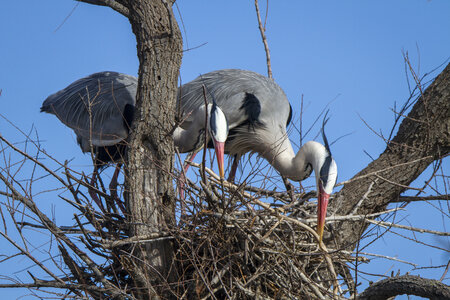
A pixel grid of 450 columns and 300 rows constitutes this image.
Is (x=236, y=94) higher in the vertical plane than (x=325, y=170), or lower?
higher

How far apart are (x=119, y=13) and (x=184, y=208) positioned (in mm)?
1297

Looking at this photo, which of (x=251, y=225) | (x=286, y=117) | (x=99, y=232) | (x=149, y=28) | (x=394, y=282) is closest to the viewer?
(x=394, y=282)

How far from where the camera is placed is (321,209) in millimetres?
3559

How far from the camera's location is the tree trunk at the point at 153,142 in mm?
3219

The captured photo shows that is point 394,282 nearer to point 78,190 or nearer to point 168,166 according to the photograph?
point 168,166

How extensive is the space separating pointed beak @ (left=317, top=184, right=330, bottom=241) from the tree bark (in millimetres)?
94

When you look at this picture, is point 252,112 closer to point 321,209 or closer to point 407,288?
point 321,209

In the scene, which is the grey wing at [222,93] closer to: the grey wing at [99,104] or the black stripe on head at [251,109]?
the black stripe on head at [251,109]

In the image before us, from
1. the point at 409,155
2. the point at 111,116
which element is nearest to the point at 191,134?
the point at 111,116

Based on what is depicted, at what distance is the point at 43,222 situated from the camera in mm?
3051

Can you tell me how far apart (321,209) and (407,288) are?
1.03 m

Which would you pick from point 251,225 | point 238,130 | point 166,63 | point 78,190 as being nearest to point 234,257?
point 251,225

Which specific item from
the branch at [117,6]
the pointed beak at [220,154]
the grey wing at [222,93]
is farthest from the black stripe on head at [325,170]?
the branch at [117,6]

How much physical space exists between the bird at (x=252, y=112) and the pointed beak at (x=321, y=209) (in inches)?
43.1
